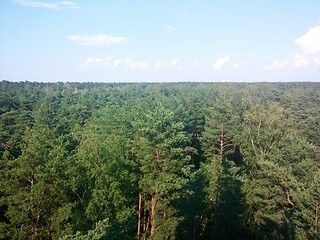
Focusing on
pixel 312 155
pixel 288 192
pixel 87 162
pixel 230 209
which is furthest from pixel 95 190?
pixel 312 155

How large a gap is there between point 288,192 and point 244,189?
3393 mm

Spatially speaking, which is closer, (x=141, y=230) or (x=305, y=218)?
(x=305, y=218)

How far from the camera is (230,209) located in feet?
77.3

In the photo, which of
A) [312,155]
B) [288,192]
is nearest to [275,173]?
[288,192]

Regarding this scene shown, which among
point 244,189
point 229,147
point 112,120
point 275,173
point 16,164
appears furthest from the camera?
point 229,147

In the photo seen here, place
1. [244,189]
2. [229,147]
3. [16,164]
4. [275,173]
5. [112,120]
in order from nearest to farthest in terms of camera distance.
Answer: [16,164], [275,173], [244,189], [112,120], [229,147]

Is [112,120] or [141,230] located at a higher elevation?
[112,120]

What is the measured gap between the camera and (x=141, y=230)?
23172mm

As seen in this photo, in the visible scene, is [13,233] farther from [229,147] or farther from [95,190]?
[229,147]

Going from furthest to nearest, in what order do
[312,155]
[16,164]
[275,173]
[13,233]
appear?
[312,155], [275,173], [16,164], [13,233]

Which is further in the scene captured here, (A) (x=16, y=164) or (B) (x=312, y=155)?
(B) (x=312, y=155)

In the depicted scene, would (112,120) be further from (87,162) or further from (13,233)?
(13,233)

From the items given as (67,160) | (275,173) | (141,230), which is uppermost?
(67,160)

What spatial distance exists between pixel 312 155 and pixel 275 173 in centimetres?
674
